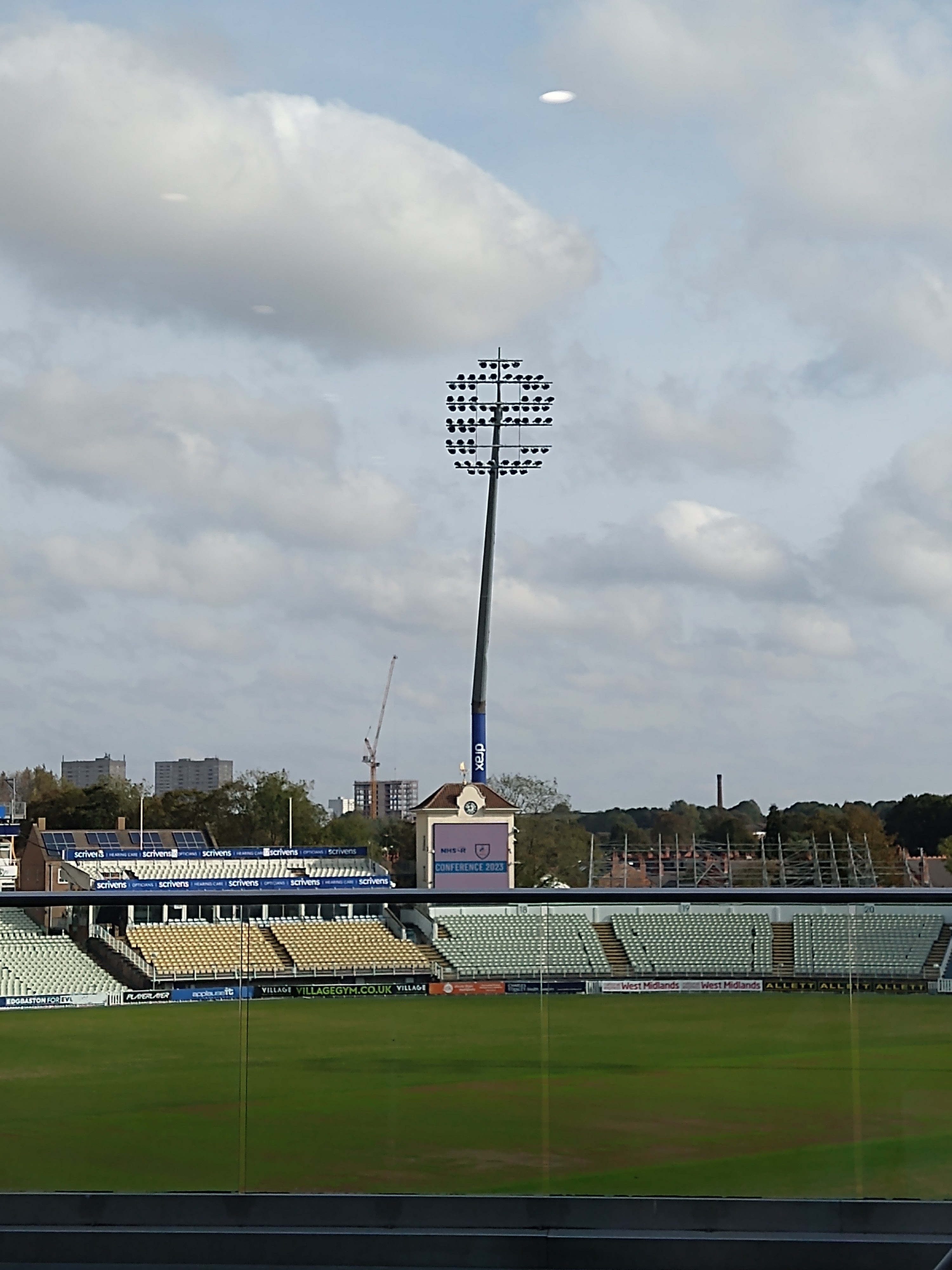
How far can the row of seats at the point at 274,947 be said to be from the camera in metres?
2.79

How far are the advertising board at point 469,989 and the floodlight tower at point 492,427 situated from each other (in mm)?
33179

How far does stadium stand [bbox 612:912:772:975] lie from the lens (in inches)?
109

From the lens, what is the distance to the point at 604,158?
20281 mm

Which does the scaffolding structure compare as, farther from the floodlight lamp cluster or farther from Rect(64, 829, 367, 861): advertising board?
the floodlight lamp cluster

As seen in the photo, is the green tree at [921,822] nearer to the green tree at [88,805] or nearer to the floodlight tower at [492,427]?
the floodlight tower at [492,427]

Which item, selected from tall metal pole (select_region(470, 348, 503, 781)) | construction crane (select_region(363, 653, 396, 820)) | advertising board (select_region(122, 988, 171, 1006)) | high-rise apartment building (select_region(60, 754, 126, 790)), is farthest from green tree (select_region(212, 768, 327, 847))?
advertising board (select_region(122, 988, 171, 1006))

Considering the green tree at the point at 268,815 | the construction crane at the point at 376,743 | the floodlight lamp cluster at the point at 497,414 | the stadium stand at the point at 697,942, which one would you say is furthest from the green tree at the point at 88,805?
the stadium stand at the point at 697,942

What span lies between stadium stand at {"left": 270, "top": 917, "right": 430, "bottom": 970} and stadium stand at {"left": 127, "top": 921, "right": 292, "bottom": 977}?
6cm

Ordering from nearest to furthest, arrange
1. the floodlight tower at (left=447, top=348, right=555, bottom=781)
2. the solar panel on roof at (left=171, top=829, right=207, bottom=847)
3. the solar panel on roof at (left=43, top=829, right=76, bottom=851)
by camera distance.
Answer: the floodlight tower at (left=447, top=348, right=555, bottom=781) < the solar panel on roof at (left=43, top=829, right=76, bottom=851) < the solar panel on roof at (left=171, top=829, right=207, bottom=847)

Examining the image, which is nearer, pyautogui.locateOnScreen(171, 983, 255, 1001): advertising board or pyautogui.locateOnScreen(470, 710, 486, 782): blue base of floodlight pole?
pyautogui.locateOnScreen(171, 983, 255, 1001): advertising board

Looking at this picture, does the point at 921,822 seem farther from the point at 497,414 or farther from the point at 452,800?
the point at 497,414

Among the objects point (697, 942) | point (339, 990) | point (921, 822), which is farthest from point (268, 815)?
point (697, 942)

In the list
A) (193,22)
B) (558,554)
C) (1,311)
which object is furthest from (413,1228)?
(558,554)

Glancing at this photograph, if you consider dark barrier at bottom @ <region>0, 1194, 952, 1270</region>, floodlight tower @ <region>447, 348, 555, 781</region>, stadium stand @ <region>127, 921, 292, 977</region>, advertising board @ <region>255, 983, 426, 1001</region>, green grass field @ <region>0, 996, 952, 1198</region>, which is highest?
floodlight tower @ <region>447, 348, 555, 781</region>
